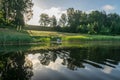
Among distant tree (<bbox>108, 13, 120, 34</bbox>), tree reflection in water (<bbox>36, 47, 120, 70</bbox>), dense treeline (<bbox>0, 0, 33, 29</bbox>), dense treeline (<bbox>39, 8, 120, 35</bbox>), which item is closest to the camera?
tree reflection in water (<bbox>36, 47, 120, 70</bbox>)

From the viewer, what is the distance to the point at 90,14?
160000 millimetres

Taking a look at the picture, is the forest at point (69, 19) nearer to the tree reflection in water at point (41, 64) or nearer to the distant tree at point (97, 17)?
the distant tree at point (97, 17)

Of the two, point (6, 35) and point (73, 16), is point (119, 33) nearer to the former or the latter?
point (73, 16)

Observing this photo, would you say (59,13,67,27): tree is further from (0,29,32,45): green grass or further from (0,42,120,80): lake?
(0,42,120,80): lake

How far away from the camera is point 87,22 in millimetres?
150750

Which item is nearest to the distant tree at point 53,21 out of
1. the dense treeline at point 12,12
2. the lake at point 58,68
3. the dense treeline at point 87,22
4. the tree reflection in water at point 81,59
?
the dense treeline at point 87,22

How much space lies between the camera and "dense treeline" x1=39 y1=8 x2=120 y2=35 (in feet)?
437

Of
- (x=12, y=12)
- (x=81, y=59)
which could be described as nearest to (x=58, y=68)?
(x=81, y=59)

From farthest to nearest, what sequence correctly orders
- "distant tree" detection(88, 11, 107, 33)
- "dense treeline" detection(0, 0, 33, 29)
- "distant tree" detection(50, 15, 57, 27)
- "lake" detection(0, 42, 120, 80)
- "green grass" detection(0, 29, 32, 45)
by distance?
"distant tree" detection(50, 15, 57, 27) < "distant tree" detection(88, 11, 107, 33) < "dense treeline" detection(0, 0, 33, 29) < "green grass" detection(0, 29, 32, 45) < "lake" detection(0, 42, 120, 80)

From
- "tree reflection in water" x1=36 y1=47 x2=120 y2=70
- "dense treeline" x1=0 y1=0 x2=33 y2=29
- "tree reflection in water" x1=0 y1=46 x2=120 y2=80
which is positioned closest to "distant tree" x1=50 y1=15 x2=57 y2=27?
"dense treeline" x1=0 y1=0 x2=33 y2=29

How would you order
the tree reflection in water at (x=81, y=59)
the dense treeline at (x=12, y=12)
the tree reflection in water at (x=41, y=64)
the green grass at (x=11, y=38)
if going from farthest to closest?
1. the dense treeline at (x=12, y=12)
2. the green grass at (x=11, y=38)
3. the tree reflection in water at (x=81, y=59)
4. the tree reflection in water at (x=41, y=64)

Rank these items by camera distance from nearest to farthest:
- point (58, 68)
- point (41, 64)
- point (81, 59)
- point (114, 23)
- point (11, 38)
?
point (58, 68), point (41, 64), point (81, 59), point (11, 38), point (114, 23)

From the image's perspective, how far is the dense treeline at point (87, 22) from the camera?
133 meters

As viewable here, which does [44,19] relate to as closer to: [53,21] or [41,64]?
[53,21]
